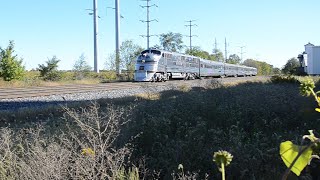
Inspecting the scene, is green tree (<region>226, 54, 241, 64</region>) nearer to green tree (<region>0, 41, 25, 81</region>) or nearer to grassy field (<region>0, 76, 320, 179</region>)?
green tree (<region>0, 41, 25, 81</region>)

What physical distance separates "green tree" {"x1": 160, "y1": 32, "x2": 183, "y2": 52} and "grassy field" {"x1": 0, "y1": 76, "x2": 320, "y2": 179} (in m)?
68.3

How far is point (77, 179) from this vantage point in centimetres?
386

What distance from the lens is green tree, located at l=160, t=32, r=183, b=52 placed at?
7675cm

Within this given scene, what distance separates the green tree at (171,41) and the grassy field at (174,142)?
224 ft

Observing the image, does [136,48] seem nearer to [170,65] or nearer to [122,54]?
[122,54]

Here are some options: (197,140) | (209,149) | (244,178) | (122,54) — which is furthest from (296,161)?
(122,54)

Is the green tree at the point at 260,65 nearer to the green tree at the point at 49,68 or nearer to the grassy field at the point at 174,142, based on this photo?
the green tree at the point at 49,68

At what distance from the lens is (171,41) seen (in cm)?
7706

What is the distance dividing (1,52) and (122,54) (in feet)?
61.0

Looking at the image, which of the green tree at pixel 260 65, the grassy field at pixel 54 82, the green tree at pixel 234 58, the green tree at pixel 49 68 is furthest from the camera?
the green tree at pixel 234 58

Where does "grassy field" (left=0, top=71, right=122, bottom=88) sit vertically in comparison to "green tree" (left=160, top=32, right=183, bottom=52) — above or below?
below

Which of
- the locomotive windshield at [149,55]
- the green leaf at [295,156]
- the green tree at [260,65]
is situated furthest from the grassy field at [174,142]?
the green tree at [260,65]

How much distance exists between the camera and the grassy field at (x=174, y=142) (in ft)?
13.6

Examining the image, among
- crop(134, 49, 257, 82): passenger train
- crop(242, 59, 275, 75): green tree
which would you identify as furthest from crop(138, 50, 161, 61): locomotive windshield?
crop(242, 59, 275, 75): green tree
